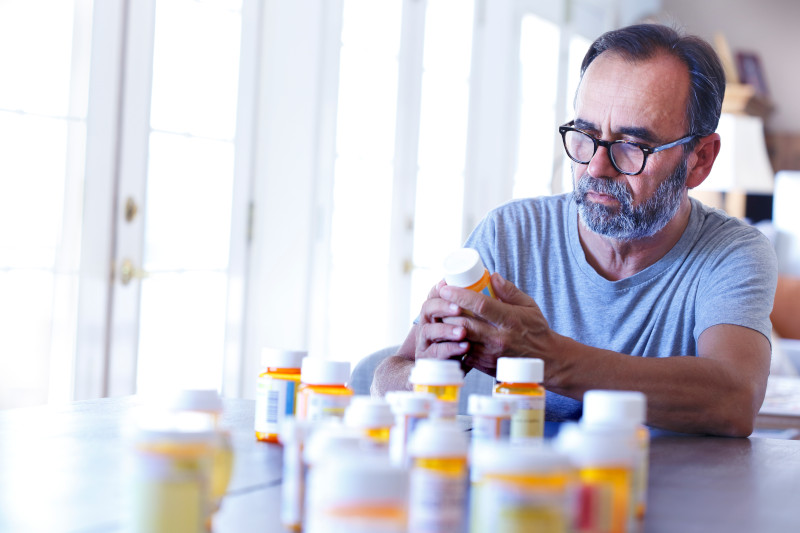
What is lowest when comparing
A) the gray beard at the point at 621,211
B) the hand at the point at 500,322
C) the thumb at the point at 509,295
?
the hand at the point at 500,322

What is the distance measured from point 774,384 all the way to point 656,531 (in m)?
2.76

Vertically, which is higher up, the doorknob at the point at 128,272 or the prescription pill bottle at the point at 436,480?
the doorknob at the point at 128,272

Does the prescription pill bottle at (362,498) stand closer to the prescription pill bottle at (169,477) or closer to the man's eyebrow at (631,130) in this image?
the prescription pill bottle at (169,477)

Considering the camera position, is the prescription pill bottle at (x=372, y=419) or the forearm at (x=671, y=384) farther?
the forearm at (x=671, y=384)

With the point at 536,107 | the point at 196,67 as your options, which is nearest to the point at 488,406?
the point at 196,67

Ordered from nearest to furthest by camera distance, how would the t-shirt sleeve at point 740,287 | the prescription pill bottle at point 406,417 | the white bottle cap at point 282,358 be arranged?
the prescription pill bottle at point 406,417 < the white bottle cap at point 282,358 < the t-shirt sleeve at point 740,287

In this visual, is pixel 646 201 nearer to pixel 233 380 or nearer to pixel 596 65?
pixel 596 65

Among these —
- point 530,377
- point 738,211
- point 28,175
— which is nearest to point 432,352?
point 530,377

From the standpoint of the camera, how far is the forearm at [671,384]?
1.40 meters

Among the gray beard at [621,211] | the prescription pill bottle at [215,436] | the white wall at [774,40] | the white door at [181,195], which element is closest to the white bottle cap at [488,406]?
the prescription pill bottle at [215,436]

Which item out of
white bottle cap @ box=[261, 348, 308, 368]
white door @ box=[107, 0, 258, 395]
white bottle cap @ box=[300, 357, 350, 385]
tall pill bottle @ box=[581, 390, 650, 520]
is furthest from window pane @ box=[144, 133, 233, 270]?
tall pill bottle @ box=[581, 390, 650, 520]

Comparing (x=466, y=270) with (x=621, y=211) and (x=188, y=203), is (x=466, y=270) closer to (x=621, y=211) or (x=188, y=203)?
(x=621, y=211)

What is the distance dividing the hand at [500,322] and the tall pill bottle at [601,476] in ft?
2.15

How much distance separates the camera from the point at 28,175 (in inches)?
89.4
